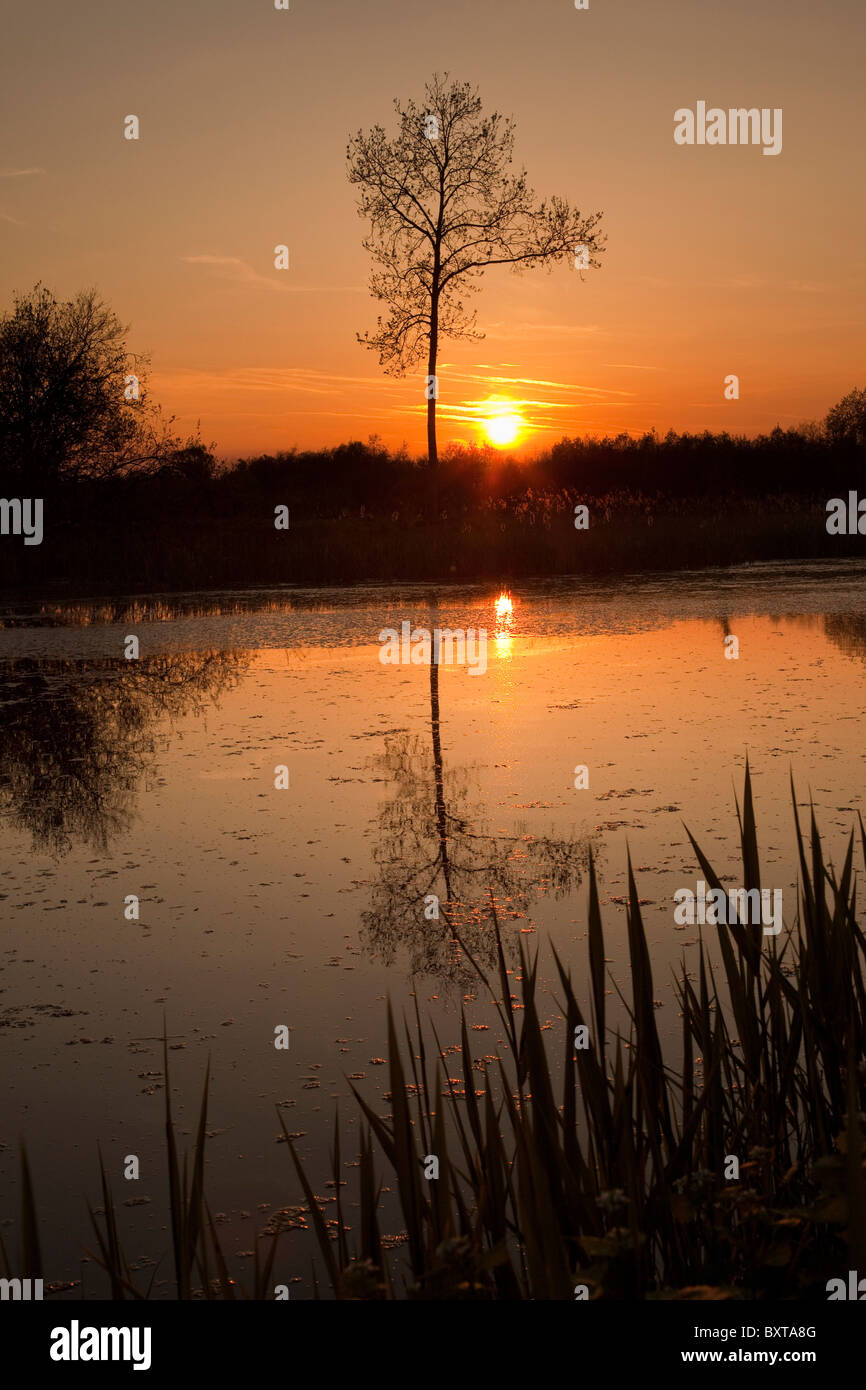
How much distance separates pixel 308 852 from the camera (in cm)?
401

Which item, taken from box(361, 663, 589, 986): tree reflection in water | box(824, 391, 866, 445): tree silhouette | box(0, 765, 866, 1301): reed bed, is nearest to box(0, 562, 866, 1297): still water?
box(361, 663, 589, 986): tree reflection in water

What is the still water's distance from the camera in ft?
7.67

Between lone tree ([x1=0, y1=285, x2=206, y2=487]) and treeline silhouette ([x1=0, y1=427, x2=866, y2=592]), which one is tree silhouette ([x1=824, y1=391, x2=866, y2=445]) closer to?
treeline silhouette ([x1=0, y1=427, x2=866, y2=592])

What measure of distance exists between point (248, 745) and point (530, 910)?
2.57 m

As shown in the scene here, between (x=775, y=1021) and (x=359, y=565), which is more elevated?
(x=359, y=565)

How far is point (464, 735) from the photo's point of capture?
5773 millimetres

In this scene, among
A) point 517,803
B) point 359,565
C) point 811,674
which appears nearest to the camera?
point 517,803

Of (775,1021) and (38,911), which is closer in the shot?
(775,1021)

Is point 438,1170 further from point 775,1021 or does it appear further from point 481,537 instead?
point 481,537

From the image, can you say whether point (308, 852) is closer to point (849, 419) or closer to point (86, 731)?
point (86, 731)

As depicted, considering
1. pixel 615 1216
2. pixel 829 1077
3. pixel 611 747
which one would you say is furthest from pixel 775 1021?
pixel 611 747

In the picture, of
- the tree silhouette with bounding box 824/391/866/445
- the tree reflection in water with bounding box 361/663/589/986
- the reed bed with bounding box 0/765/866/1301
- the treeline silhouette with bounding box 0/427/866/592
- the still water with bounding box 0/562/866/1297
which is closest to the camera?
the reed bed with bounding box 0/765/866/1301

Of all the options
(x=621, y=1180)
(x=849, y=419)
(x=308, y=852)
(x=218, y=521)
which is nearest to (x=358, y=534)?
(x=218, y=521)

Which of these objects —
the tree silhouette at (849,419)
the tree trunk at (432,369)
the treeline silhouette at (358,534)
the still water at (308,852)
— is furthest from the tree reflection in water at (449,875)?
the tree silhouette at (849,419)
